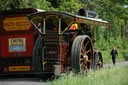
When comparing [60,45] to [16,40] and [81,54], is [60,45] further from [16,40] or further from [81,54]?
[16,40]

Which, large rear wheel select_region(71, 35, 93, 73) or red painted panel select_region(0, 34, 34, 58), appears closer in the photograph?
large rear wheel select_region(71, 35, 93, 73)

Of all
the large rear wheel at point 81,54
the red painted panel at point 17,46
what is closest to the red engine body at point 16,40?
the red painted panel at point 17,46

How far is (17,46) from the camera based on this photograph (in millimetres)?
16344

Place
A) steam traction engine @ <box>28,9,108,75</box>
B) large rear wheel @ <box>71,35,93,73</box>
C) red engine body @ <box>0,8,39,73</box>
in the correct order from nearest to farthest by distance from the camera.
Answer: large rear wheel @ <box>71,35,93,73</box>
steam traction engine @ <box>28,9,108,75</box>
red engine body @ <box>0,8,39,73</box>

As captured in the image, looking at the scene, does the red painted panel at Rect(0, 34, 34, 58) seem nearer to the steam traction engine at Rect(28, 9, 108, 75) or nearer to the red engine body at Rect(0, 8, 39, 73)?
the red engine body at Rect(0, 8, 39, 73)

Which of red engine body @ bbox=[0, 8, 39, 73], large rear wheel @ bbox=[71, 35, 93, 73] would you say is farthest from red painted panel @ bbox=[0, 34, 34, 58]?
large rear wheel @ bbox=[71, 35, 93, 73]

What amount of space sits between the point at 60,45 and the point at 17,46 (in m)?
3.05

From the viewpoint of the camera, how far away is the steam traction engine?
45.5 ft

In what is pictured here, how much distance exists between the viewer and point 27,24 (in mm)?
16172

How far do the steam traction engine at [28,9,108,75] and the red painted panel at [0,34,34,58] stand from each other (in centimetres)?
100

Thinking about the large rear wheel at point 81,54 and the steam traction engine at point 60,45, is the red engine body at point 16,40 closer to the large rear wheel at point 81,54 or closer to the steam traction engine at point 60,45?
the steam traction engine at point 60,45

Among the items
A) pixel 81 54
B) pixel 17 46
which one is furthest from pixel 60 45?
pixel 17 46

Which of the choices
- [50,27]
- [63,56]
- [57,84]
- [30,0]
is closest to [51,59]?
[63,56]

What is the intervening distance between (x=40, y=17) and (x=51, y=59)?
1953 millimetres
